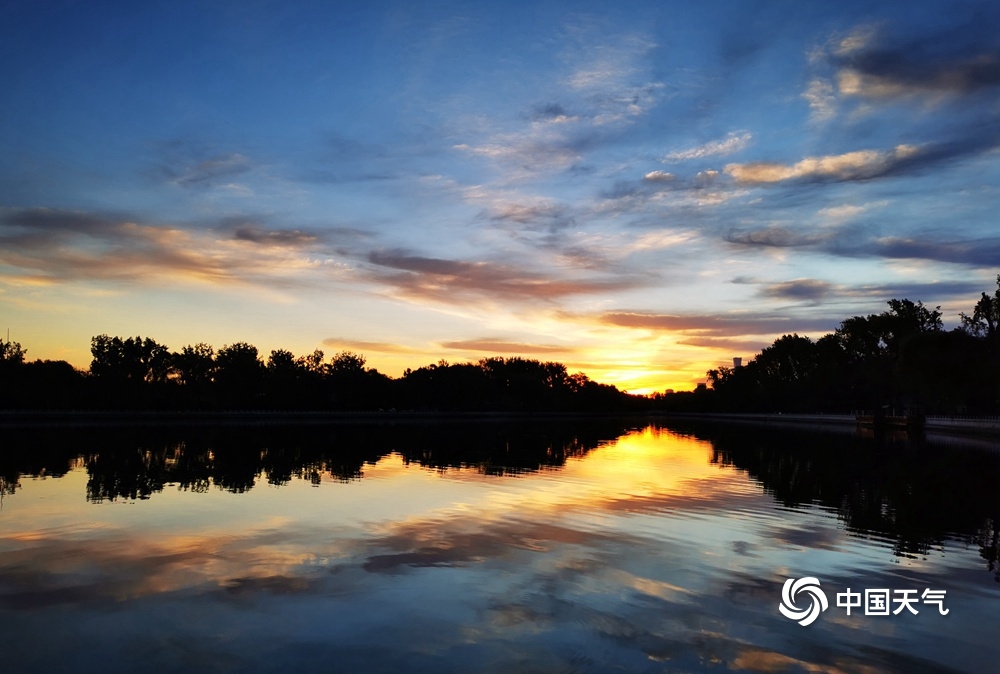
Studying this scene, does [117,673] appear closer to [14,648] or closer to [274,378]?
[14,648]

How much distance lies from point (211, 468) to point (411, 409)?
4584 inches

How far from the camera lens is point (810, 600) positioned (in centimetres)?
1135

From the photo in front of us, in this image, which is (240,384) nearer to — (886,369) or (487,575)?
(886,369)

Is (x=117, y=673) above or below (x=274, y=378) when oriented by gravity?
below

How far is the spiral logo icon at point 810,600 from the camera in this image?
1052 cm

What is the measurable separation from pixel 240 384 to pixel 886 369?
9905cm

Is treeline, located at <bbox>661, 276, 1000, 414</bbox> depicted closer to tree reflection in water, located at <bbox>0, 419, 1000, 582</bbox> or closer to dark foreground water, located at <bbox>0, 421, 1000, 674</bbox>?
tree reflection in water, located at <bbox>0, 419, 1000, 582</bbox>

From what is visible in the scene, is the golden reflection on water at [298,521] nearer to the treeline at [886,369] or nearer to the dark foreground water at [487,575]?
the dark foreground water at [487,575]

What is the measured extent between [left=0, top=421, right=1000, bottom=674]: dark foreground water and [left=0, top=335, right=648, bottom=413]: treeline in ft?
298

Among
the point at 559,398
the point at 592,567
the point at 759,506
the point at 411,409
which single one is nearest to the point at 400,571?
the point at 592,567

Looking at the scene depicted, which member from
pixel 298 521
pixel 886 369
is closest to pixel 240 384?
pixel 886 369

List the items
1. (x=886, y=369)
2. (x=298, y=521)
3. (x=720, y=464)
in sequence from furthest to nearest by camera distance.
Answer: (x=886, y=369) → (x=720, y=464) → (x=298, y=521)

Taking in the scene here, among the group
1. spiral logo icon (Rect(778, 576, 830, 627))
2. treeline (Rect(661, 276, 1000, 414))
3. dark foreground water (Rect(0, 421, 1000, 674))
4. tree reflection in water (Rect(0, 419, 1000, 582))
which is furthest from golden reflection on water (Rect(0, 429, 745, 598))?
treeline (Rect(661, 276, 1000, 414))

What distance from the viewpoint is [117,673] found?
27.2 feet
